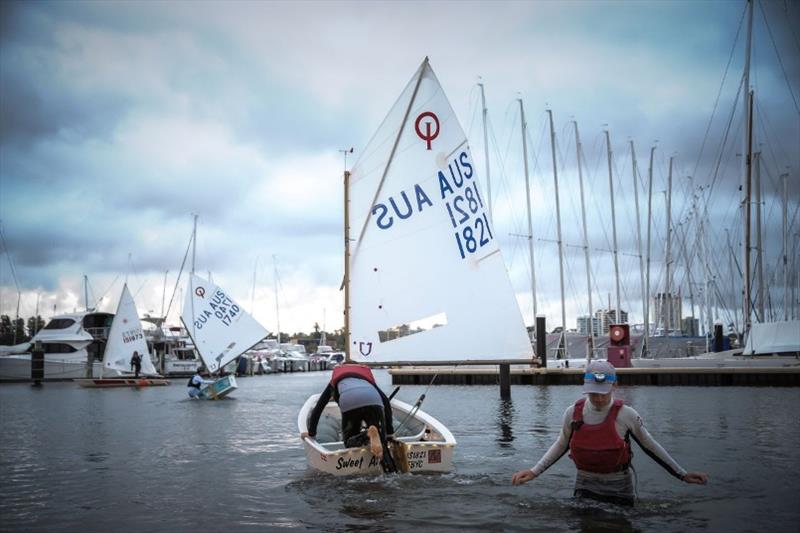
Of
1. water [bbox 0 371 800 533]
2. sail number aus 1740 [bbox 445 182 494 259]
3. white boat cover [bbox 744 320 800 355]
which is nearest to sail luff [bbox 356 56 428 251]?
sail number aus 1740 [bbox 445 182 494 259]

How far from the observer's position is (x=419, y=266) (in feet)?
49.4

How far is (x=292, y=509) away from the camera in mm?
10023

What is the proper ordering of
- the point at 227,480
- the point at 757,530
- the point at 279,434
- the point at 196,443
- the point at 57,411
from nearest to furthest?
1. the point at 757,530
2. the point at 227,480
3. the point at 196,443
4. the point at 279,434
5. the point at 57,411

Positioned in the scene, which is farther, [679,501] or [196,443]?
[196,443]

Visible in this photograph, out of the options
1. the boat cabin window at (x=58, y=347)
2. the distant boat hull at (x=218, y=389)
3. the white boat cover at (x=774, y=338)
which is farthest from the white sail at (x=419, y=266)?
the boat cabin window at (x=58, y=347)

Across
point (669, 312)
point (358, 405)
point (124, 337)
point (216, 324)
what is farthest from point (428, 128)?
point (669, 312)

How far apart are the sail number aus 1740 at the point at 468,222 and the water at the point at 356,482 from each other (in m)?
4.49

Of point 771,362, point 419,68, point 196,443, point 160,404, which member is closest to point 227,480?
point 196,443

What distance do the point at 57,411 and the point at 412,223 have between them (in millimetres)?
21069

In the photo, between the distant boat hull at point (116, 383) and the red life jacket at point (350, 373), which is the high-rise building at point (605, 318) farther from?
the red life jacket at point (350, 373)

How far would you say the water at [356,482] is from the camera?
9.15 m

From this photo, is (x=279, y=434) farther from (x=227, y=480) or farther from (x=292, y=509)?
(x=292, y=509)

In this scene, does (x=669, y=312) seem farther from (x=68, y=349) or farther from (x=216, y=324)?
(x=68, y=349)

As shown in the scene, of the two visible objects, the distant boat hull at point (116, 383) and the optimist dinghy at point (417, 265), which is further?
the distant boat hull at point (116, 383)
